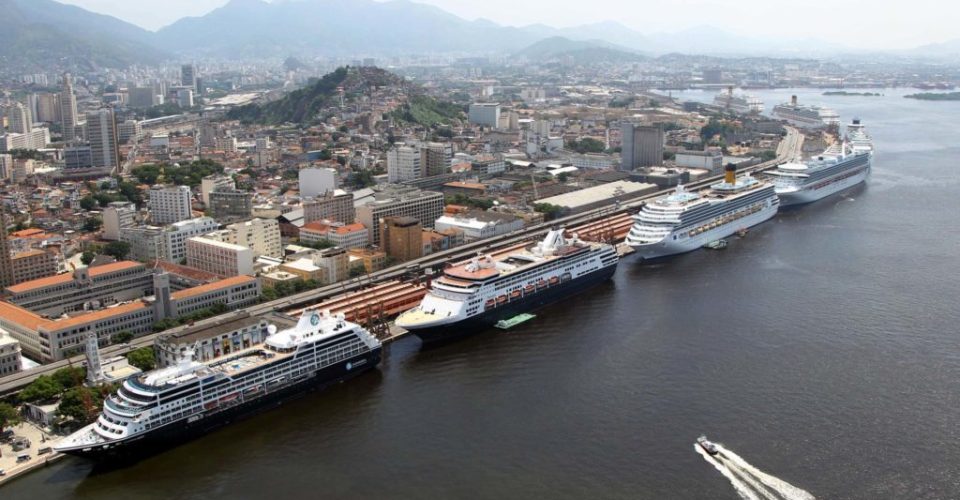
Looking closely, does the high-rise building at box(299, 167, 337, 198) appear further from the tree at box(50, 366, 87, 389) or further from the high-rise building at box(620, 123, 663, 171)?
the tree at box(50, 366, 87, 389)

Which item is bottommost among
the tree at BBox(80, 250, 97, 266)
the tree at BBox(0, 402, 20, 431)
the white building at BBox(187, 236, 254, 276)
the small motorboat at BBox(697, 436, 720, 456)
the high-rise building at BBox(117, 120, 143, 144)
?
the small motorboat at BBox(697, 436, 720, 456)

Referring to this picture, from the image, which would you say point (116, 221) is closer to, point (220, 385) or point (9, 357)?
point (9, 357)

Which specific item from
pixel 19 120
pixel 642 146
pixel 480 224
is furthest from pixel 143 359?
pixel 19 120

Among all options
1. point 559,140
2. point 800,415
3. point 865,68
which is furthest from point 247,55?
point 800,415

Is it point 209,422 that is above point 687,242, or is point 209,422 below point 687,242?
below

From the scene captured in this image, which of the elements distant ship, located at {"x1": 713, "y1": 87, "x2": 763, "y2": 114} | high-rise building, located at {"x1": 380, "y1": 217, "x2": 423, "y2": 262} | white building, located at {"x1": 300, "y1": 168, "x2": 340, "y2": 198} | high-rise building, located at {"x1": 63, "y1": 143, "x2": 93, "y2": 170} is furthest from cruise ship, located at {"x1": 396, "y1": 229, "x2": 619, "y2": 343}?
distant ship, located at {"x1": 713, "y1": 87, "x2": 763, "y2": 114}

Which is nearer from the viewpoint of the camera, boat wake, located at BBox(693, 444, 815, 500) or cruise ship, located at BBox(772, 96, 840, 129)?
boat wake, located at BBox(693, 444, 815, 500)
